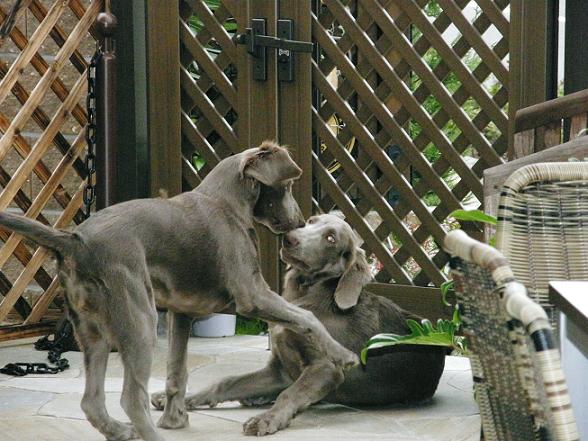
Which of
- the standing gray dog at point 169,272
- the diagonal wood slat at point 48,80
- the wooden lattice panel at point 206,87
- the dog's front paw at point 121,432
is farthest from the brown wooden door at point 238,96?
the dog's front paw at point 121,432

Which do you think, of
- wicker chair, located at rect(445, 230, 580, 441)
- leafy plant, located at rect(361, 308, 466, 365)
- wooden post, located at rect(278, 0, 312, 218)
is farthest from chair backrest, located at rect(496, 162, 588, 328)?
wooden post, located at rect(278, 0, 312, 218)

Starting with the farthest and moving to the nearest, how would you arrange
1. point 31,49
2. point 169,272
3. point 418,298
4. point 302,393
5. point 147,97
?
point 147,97, point 31,49, point 418,298, point 302,393, point 169,272

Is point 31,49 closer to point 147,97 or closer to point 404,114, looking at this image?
point 147,97

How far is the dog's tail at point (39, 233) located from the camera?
2.77m

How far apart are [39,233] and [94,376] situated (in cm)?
46

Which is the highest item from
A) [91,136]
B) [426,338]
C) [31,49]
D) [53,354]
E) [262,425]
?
[31,49]

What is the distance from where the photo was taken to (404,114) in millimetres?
4598

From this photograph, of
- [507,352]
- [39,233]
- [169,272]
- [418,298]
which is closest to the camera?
[507,352]

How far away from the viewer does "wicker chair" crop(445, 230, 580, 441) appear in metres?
1.16

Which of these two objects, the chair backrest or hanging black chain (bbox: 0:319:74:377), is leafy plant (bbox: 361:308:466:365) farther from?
hanging black chain (bbox: 0:319:74:377)

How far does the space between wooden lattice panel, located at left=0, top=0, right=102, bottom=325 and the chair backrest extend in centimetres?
322

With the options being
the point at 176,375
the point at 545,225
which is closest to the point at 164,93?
the point at 176,375

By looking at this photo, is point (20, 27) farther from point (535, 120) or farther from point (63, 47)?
point (535, 120)

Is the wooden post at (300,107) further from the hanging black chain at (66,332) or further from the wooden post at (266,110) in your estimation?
the hanging black chain at (66,332)
